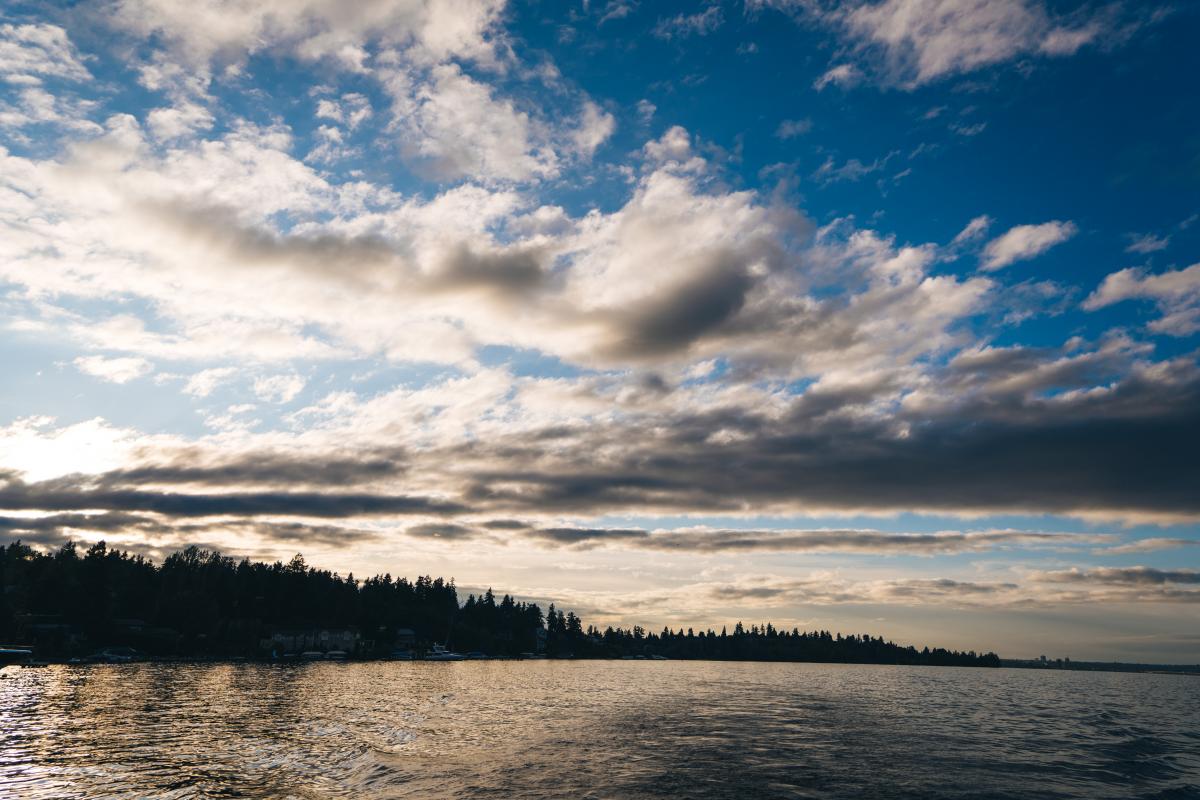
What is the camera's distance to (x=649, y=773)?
4525cm

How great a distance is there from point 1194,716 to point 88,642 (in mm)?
258579

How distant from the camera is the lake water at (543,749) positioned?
136ft

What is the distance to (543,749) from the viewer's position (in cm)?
5428

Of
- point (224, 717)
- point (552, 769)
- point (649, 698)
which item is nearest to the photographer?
point (552, 769)

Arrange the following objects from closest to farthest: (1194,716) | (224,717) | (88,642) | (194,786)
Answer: (194,786)
(224,717)
(1194,716)
(88,642)

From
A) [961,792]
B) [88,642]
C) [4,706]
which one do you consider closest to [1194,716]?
[961,792]


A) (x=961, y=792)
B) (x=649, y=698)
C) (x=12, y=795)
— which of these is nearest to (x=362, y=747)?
(x=12, y=795)

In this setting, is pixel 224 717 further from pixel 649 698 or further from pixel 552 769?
pixel 649 698

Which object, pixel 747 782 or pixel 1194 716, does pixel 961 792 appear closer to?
pixel 747 782

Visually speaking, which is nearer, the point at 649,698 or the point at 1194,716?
the point at 649,698

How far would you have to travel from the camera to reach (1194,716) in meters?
128

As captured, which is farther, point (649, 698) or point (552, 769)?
point (649, 698)

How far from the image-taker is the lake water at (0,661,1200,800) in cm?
4131

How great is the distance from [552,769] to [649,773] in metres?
6.59
